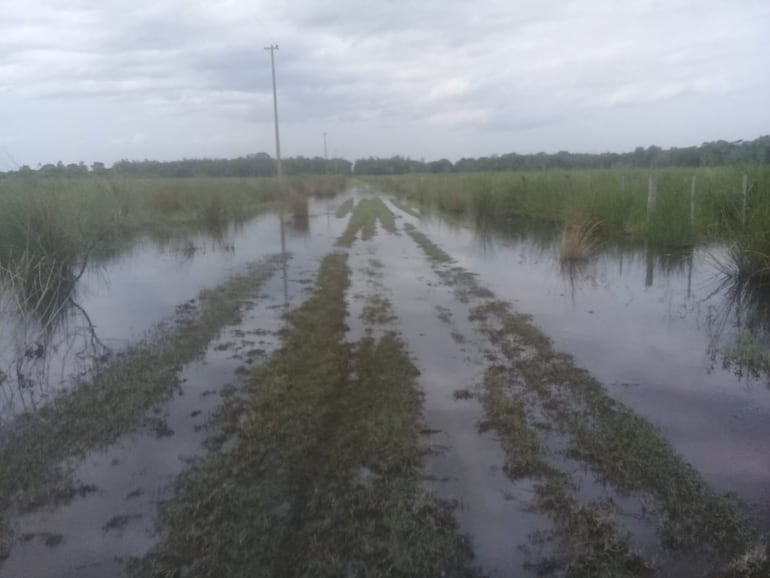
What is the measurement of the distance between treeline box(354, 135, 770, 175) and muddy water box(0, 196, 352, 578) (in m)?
13.3

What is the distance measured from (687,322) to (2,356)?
8963mm

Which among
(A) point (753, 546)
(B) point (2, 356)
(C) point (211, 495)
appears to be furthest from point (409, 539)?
(B) point (2, 356)

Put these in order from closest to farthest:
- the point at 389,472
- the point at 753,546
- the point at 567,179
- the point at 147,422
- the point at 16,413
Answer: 1. the point at 753,546
2. the point at 389,472
3. the point at 147,422
4. the point at 16,413
5. the point at 567,179

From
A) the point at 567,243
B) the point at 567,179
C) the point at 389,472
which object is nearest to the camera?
the point at 389,472

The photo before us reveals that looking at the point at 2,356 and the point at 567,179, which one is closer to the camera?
the point at 2,356

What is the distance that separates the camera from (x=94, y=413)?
5.70m

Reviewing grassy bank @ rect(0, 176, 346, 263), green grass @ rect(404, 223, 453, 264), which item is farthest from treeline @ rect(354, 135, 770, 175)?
grassy bank @ rect(0, 176, 346, 263)

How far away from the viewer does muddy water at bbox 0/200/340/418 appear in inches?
276

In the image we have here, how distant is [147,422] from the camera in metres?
5.51

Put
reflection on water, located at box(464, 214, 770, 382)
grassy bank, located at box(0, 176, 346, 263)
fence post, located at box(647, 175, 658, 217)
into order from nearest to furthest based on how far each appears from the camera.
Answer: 1. reflection on water, located at box(464, 214, 770, 382)
2. grassy bank, located at box(0, 176, 346, 263)
3. fence post, located at box(647, 175, 658, 217)

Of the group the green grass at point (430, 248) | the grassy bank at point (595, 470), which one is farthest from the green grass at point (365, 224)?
the grassy bank at point (595, 470)

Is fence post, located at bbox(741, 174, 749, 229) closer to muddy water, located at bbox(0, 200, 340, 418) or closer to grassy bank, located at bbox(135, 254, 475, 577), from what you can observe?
grassy bank, located at bbox(135, 254, 475, 577)

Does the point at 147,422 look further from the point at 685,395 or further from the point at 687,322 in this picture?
the point at 687,322

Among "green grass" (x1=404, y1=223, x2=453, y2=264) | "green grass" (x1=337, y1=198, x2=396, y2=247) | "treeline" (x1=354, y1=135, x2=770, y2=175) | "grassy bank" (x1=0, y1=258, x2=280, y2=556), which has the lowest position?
"grassy bank" (x1=0, y1=258, x2=280, y2=556)
